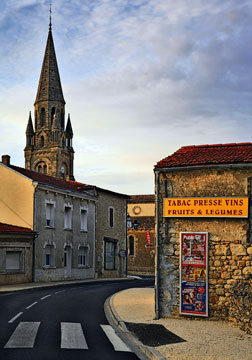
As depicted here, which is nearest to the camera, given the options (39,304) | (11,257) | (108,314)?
(108,314)

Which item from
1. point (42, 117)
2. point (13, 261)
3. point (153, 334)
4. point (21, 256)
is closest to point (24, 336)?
point (153, 334)

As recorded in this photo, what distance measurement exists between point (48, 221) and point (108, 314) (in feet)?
63.7

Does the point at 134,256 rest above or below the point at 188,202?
below

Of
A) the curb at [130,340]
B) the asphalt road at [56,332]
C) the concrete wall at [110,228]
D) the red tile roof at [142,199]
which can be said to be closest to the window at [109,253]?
the concrete wall at [110,228]

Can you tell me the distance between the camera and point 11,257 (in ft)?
103

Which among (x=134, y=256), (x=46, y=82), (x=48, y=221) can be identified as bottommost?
(x=134, y=256)

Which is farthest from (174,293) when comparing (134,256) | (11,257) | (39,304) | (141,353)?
(134,256)

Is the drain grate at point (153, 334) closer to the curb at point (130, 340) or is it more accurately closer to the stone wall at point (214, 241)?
the curb at point (130, 340)

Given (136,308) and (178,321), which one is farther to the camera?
(136,308)

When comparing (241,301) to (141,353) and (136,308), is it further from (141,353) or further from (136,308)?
(136,308)

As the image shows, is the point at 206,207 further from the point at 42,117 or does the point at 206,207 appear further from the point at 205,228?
the point at 42,117

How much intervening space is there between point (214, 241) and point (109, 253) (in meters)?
30.3

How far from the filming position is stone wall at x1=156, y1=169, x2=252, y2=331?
1514 cm

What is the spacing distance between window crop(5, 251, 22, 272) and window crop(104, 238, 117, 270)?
13.4 m
